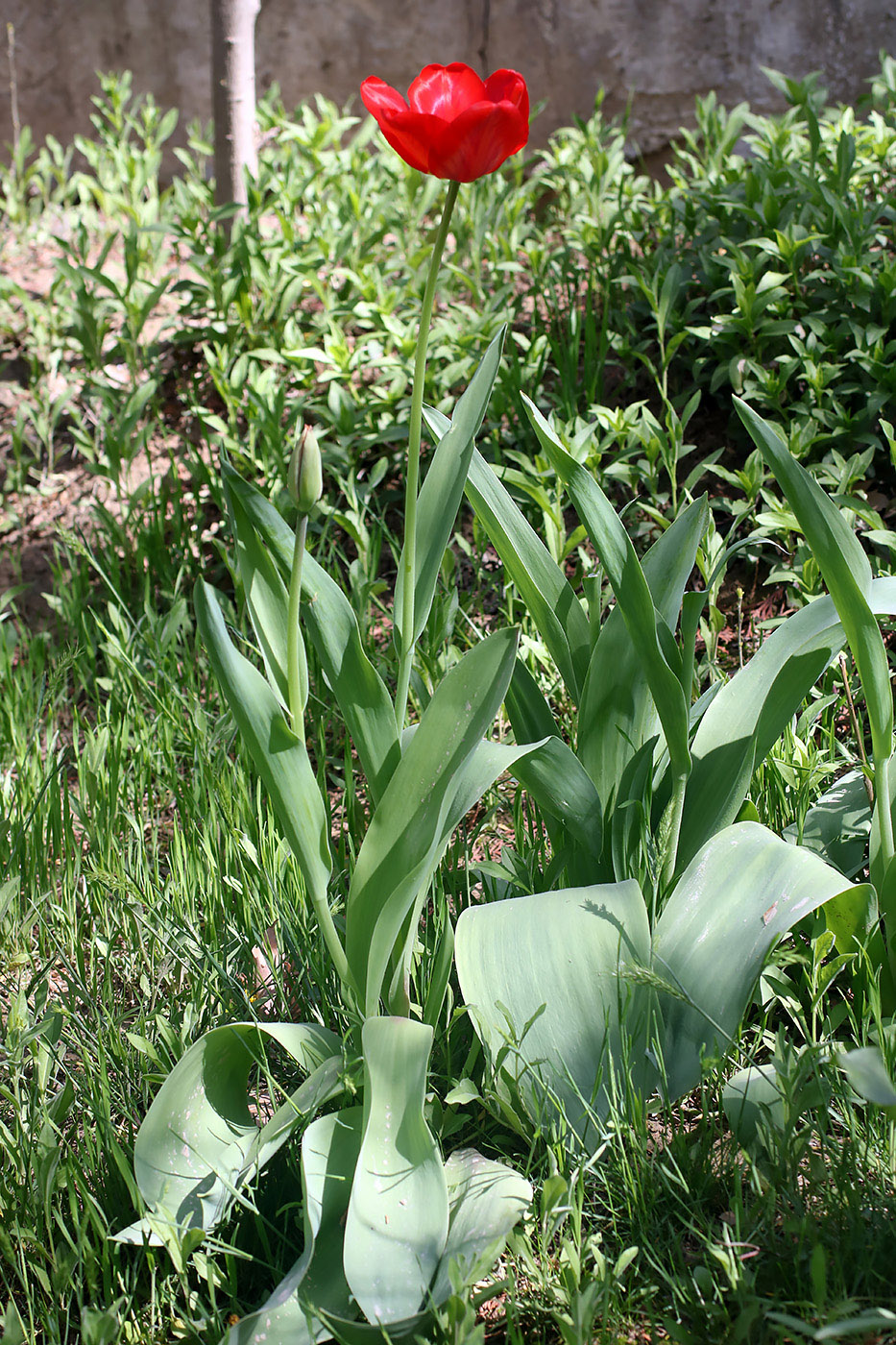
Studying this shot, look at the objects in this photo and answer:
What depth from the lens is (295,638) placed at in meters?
1.11

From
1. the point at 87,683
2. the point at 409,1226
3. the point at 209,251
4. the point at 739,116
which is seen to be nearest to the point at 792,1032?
the point at 409,1226

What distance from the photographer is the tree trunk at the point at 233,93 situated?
3.03m

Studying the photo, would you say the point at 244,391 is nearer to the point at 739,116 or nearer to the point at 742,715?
the point at 739,116

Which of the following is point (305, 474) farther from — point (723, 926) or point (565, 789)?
point (723, 926)

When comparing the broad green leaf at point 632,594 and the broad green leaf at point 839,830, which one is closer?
the broad green leaf at point 632,594

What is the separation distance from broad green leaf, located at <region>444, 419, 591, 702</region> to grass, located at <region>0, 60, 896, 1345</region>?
211mm

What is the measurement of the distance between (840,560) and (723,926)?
443mm

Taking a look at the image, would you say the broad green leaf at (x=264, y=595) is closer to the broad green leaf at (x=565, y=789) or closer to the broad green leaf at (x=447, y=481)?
the broad green leaf at (x=447, y=481)

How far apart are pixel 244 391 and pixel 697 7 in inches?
110

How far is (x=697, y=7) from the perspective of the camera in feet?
13.8

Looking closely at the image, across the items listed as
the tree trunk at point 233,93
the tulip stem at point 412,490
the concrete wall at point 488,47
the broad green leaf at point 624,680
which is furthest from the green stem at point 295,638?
the concrete wall at point 488,47

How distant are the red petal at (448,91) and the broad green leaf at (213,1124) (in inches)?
39.3

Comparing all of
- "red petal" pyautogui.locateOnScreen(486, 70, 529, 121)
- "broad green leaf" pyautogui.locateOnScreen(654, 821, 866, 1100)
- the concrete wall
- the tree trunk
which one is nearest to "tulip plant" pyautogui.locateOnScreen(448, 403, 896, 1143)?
"broad green leaf" pyautogui.locateOnScreen(654, 821, 866, 1100)

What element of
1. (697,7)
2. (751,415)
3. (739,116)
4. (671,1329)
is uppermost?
(697,7)
